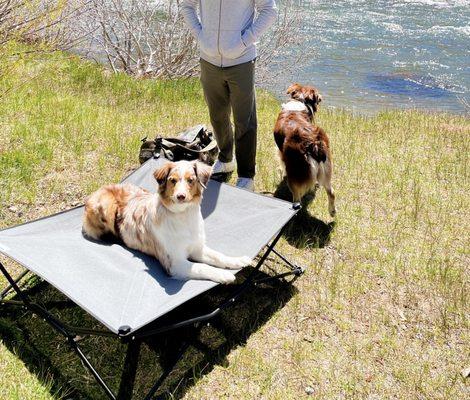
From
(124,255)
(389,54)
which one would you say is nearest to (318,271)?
(124,255)

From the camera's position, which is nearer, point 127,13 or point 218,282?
point 218,282

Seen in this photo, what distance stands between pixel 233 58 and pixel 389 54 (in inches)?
458

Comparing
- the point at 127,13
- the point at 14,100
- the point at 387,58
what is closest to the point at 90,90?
the point at 14,100

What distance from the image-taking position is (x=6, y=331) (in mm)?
3514

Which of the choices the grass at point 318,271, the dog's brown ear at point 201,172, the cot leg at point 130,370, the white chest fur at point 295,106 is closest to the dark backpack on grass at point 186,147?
the grass at point 318,271

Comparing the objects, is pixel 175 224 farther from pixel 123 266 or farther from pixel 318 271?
pixel 318 271

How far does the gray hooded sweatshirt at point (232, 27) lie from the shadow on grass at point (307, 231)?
5.42 feet

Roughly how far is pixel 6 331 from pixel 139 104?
5.44 m

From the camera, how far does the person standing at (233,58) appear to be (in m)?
4.55

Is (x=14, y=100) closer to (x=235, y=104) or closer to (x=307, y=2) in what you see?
(x=235, y=104)

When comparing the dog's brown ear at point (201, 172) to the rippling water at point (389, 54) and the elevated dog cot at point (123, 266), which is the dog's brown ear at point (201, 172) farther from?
the rippling water at point (389, 54)

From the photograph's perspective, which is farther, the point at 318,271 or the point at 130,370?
the point at 318,271

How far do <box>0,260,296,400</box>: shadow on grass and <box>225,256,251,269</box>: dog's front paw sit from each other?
48cm

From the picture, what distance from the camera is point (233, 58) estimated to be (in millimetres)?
4652
